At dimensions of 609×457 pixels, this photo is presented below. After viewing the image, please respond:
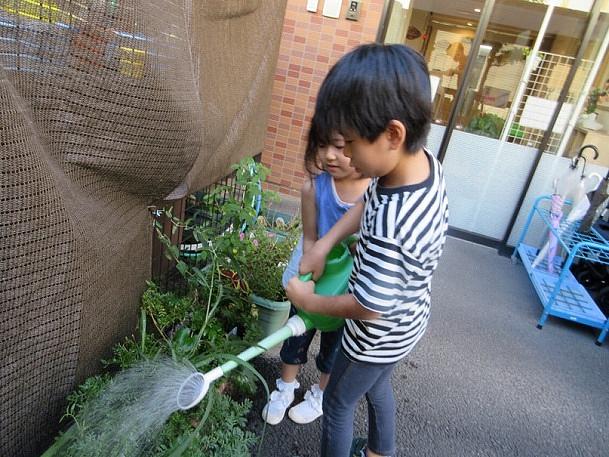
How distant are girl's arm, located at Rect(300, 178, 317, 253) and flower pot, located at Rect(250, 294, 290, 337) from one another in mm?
582

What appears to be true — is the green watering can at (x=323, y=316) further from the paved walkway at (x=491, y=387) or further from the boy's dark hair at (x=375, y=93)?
the paved walkway at (x=491, y=387)

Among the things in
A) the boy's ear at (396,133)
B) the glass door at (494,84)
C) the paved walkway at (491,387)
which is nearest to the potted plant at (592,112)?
the glass door at (494,84)

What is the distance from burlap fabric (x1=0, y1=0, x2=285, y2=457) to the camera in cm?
91

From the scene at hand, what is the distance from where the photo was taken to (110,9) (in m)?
1.02

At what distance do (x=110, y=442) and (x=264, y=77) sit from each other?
2.49m

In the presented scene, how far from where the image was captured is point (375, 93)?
94 centimetres

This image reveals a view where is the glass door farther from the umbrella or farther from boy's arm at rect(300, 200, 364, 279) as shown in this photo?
boy's arm at rect(300, 200, 364, 279)

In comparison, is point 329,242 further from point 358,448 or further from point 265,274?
point 358,448

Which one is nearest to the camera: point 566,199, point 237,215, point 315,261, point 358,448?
point 315,261

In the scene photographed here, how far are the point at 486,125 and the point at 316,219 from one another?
12.7ft

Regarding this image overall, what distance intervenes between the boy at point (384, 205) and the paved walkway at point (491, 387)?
3.24ft

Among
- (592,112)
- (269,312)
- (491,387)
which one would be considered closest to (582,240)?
(592,112)

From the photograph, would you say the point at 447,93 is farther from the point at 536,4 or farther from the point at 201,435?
the point at 201,435

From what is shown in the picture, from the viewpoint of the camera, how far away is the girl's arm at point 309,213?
1607 mm
